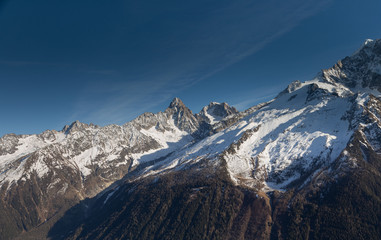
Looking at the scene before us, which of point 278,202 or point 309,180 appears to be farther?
point 309,180

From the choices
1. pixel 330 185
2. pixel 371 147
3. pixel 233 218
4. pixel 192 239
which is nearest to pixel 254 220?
pixel 233 218

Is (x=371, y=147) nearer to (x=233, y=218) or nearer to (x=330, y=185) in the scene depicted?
(x=330, y=185)

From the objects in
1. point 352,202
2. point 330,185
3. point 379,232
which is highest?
point 330,185

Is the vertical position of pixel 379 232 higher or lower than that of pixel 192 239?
lower

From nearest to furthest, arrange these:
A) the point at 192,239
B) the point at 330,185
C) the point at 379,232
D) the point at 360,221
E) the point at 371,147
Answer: the point at 379,232 → the point at 360,221 → the point at 330,185 → the point at 192,239 → the point at 371,147

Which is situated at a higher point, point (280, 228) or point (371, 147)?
point (371, 147)

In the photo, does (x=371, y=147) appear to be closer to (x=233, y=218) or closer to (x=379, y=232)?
(x=379, y=232)

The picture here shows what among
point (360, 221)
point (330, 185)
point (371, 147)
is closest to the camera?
point (360, 221)

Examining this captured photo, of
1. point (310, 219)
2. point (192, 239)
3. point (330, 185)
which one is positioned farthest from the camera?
point (192, 239)

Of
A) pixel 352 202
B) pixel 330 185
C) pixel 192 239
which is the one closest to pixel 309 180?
pixel 330 185
